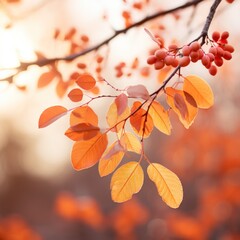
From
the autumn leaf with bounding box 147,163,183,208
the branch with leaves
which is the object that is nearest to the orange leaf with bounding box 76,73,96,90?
the branch with leaves

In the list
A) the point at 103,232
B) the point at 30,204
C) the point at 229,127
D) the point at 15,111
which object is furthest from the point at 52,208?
the point at 229,127

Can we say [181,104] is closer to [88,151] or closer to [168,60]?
[168,60]

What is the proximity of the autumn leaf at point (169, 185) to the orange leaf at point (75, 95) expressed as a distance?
0.20 m

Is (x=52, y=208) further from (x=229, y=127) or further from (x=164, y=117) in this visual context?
(x=164, y=117)

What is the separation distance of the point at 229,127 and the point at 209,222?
1672 mm

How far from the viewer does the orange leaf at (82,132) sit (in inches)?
33.8

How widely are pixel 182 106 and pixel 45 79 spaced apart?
578 mm

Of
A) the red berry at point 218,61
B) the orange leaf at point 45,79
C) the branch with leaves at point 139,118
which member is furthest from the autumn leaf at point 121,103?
the orange leaf at point 45,79

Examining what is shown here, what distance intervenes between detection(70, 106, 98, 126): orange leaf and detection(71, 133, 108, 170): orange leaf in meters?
0.04

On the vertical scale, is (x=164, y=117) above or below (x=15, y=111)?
below

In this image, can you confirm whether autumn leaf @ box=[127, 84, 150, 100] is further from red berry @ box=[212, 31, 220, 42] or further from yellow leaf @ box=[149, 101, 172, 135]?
red berry @ box=[212, 31, 220, 42]

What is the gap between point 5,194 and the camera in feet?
31.6

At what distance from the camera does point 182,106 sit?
2.85 ft

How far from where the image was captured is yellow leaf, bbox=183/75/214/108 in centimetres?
92
